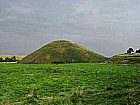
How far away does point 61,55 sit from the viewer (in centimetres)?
12488

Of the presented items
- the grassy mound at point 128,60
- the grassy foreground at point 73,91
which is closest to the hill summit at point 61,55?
the grassy mound at point 128,60

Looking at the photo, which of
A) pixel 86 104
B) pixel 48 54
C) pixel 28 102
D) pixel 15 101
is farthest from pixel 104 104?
pixel 48 54

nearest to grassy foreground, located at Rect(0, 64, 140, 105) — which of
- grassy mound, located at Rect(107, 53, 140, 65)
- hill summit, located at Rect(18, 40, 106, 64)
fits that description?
grassy mound, located at Rect(107, 53, 140, 65)

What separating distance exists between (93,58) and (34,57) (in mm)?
40510

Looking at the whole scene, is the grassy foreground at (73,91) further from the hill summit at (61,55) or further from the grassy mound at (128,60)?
the hill summit at (61,55)

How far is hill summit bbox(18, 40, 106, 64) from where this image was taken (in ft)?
390

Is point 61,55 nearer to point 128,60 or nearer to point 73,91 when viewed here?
point 128,60

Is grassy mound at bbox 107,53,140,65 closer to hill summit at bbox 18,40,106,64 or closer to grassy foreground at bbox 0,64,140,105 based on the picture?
hill summit at bbox 18,40,106,64

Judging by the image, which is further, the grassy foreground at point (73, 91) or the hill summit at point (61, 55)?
the hill summit at point (61, 55)

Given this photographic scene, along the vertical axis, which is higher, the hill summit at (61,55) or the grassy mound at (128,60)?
the hill summit at (61,55)

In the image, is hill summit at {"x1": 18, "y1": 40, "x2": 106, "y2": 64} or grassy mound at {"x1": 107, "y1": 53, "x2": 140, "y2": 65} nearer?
grassy mound at {"x1": 107, "y1": 53, "x2": 140, "y2": 65}

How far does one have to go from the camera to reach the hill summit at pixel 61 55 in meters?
119

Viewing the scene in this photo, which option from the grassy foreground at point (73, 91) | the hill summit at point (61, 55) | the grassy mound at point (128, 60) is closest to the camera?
the grassy foreground at point (73, 91)

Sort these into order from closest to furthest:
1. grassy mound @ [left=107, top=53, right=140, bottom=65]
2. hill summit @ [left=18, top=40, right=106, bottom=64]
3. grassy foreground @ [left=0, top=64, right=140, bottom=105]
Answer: grassy foreground @ [left=0, top=64, right=140, bottom=105]
grassy mound @ [left=107, top=53, right=140, bottom=65]
hill summit @ [left=18, top=40, right=106, bottom=64]
